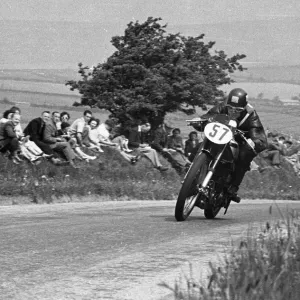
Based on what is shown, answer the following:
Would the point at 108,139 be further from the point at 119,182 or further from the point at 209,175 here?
the point at 209,175

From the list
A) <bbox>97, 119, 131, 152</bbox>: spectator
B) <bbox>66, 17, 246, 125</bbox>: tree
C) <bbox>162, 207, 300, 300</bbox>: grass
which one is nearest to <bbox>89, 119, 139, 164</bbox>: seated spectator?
<bbox>97, 119, 131, 152</bbox>: spectator

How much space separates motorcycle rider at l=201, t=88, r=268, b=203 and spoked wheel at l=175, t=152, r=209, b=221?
2.61 ft

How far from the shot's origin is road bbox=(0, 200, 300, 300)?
277 inches

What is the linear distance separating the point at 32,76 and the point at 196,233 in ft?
326

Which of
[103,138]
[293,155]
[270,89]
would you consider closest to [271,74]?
[270,89]

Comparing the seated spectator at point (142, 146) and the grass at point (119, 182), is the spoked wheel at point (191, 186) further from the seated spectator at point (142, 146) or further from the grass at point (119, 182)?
the seated spectator at point (142, 146)

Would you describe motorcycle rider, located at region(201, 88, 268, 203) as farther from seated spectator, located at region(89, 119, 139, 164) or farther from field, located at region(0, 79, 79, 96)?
field, located at region(0, 79, 79, 96)

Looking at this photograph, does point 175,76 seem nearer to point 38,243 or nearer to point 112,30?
point 38,243

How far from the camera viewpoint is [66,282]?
23.7 feet

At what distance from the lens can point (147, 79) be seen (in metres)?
46.8

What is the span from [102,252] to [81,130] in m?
13.2

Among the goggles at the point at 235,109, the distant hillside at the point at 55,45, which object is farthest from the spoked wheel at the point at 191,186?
the distant hillside at the point at 55,45

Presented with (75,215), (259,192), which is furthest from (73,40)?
(75,215)

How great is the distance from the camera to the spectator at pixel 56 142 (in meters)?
19.6
